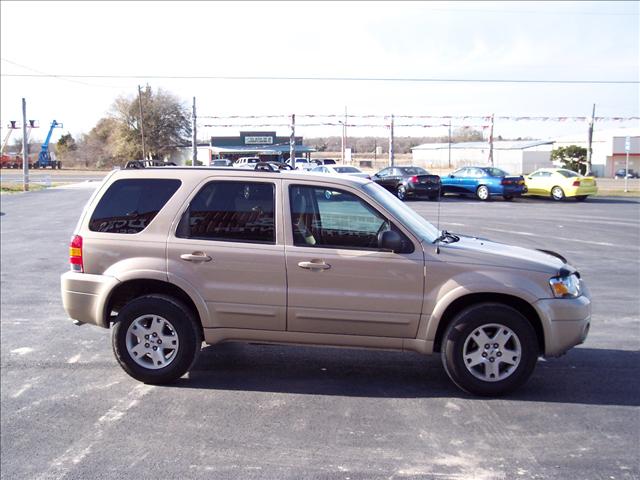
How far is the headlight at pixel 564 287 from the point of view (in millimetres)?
5464

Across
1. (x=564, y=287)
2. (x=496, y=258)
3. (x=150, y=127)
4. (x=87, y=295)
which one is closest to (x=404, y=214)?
(x=496, y=258)

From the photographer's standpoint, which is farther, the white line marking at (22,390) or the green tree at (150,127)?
the green tree at (150,127)

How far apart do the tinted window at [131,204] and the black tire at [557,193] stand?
26205 millimetres

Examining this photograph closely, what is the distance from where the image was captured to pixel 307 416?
5195 millimetres

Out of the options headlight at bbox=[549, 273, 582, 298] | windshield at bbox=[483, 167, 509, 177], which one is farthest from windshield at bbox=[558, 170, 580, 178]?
headlight at bbox=[549, 273, 582, 298]

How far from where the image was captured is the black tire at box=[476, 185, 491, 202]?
95.5ft

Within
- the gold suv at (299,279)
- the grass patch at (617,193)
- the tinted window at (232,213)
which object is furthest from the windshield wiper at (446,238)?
the grass patch at (617,193)

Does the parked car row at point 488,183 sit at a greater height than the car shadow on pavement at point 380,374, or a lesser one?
greater

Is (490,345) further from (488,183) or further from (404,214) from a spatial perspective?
(488,183)

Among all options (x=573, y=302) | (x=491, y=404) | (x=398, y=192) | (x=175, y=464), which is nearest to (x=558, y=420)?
(x=491, y=404)

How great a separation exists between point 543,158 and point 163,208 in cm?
4952

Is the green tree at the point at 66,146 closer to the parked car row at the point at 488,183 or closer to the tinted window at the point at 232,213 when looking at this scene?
the parked car row at the point at 488,183

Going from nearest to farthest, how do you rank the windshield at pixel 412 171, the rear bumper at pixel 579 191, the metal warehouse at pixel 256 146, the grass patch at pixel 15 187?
1. the metal warehouse at pixel 256 146
2. the windshield at pixel 412 171
3. the rear bumper at pixel 579 191
4. the grass patch at pixel 15 187

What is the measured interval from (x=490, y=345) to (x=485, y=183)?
24459 millimetres
